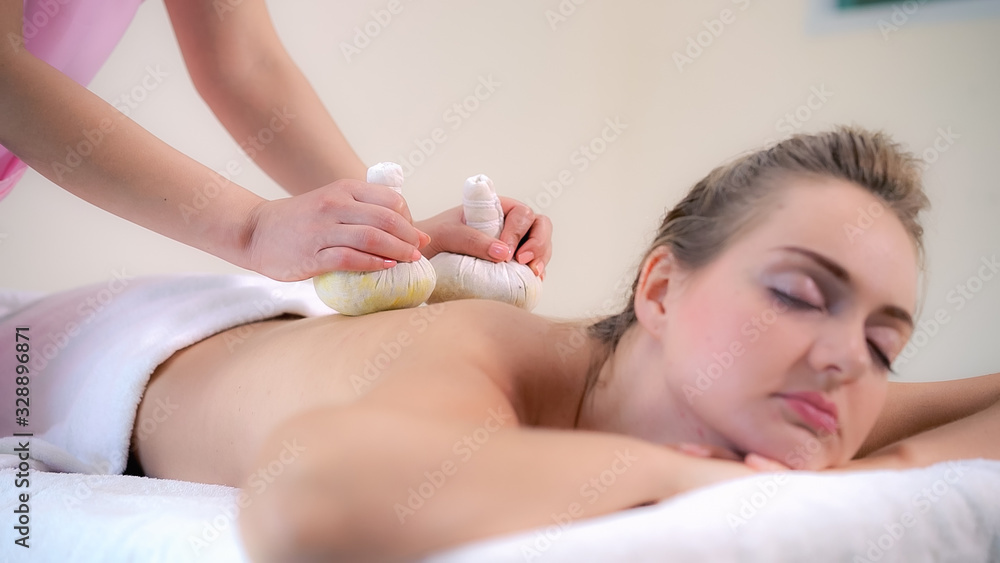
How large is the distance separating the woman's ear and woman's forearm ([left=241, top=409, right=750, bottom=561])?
0.21 m

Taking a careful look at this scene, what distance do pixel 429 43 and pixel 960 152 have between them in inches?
49.2

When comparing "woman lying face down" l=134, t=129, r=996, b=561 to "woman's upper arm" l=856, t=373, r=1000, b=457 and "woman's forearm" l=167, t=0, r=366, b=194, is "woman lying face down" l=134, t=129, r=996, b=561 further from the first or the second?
"woman's forearm" l=167, t=0, r=366, b=194

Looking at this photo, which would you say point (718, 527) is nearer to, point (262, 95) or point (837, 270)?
point (837, 270)

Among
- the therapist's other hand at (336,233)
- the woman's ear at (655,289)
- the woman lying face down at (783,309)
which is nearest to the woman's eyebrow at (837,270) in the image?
the woman lying face down at (783,309)

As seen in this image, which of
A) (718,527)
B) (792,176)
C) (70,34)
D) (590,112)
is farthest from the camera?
(590,112)

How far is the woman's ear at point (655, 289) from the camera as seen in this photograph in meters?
0.73

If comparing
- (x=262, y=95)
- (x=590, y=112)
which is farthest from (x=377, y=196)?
(x=590, y=112)

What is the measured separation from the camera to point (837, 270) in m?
0.62

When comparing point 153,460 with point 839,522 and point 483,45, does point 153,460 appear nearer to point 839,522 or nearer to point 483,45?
point 839,522

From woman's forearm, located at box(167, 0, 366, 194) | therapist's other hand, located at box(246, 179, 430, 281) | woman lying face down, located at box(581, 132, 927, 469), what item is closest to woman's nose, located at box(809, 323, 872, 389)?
woman lying face down, located at box(581, 132, 927, 469)

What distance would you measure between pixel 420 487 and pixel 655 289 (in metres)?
0.37

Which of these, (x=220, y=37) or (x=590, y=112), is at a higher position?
(x=220, y=37)

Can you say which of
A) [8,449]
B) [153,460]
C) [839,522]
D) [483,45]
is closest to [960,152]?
[483,45]

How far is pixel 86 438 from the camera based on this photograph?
88 centimetres
